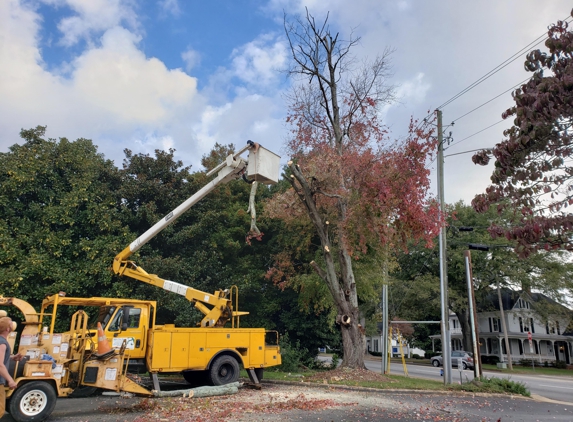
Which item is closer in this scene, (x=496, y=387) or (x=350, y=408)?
(x=350, y=408)

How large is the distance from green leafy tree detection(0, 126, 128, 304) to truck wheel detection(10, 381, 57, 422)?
34.5 ft

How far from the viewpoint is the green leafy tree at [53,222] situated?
17734 mm

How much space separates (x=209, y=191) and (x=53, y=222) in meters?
10.7

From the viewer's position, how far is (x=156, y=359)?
1191 centimetres

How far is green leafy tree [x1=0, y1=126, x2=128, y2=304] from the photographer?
17.7 m

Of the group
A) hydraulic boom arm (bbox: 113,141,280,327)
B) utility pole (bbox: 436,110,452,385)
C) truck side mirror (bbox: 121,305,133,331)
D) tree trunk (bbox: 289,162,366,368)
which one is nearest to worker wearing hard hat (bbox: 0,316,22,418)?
truck side mirror (bbox: 121,305,133,331)

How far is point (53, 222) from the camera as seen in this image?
750 inches

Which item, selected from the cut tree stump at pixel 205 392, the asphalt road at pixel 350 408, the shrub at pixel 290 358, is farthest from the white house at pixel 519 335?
the cut tree stump at pixel 205 392

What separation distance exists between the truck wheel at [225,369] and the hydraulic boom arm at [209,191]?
5.26 ft

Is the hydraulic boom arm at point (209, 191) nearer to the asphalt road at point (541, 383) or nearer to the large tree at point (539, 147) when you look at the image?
the large tree at point (539, 147)

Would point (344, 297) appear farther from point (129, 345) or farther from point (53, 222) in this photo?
point (53, 222)

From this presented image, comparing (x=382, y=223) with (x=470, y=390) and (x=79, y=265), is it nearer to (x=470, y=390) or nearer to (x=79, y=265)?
(x=470, y=390)

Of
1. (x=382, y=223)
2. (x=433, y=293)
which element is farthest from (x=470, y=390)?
(x=433, y=293)

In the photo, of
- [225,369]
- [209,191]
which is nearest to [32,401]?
[225,369]
